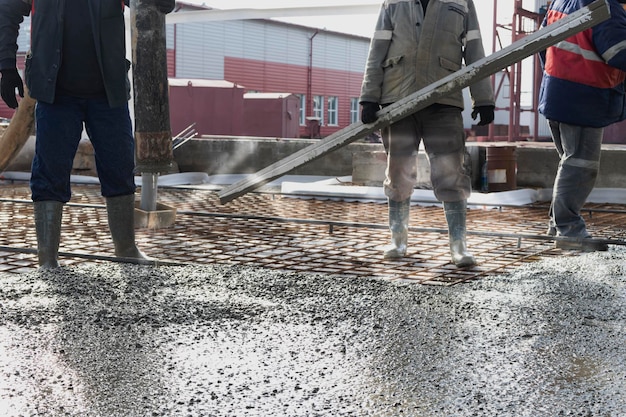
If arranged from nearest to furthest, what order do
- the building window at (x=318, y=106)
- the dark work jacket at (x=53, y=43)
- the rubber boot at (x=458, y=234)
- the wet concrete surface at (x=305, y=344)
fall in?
the wet concrete surface at (x=305, y=344) → the dark work jacket at (x=53, y=43) → the rubber boot at (x=458, y=234) → the building window at (x=318, y=106)

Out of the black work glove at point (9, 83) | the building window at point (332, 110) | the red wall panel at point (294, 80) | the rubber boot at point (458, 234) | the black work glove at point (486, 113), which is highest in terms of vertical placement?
the red wall panel at point (294, 80)

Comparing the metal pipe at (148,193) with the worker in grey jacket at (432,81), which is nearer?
the worker in grey jacket at (432,81)

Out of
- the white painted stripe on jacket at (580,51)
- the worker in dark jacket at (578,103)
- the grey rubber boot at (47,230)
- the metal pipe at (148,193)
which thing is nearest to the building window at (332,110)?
the metal pipe at (148,193)

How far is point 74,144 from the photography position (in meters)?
4.37

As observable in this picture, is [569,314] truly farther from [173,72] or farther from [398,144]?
[173,72]

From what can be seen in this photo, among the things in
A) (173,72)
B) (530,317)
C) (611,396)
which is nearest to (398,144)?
(530,317)

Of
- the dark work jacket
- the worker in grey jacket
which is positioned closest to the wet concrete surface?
the worker in grey jacket

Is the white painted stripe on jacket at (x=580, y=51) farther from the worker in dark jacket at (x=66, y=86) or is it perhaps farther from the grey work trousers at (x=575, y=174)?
the worker in dark jacket at (x=66, y=86)

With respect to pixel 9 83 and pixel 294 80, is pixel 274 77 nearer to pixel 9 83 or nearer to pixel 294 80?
pixel 294 80

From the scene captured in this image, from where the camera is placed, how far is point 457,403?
90.3 inches

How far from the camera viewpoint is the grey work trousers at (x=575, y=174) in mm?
5164

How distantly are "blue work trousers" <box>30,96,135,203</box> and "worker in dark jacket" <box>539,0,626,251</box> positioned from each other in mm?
2682

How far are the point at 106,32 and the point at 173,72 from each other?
79.0ft

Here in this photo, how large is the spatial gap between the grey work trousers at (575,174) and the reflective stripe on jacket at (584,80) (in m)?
0.09
